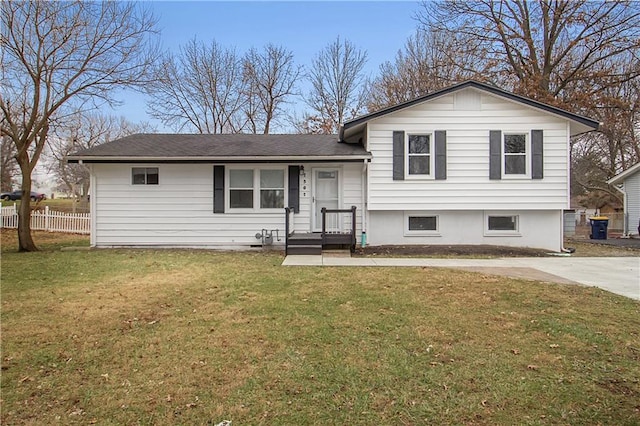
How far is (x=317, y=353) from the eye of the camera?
370 cm

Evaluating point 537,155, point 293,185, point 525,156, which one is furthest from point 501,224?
point 293,185

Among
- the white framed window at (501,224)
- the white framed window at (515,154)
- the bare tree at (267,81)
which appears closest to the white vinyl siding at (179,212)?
the white framed window at (501,224)

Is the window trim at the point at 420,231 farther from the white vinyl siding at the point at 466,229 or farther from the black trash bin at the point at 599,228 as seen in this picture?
the black trash bin at the point at 599,228

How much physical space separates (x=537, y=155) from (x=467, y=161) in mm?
2051

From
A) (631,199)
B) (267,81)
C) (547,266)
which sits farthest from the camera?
(267,81)

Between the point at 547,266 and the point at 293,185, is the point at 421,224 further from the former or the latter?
the point at 293,185

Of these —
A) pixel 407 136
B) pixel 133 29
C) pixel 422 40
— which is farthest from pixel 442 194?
pixel 422 40

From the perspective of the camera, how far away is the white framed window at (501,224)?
1191 cm

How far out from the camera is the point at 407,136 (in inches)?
452

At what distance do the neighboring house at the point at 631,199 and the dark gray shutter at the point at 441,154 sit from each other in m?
15.5

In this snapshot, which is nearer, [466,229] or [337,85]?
[466,229]

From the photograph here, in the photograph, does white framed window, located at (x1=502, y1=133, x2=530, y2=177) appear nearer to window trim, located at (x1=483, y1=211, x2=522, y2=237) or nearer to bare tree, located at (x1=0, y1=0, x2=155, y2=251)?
window trim, located at (x1=483, y1=211, x2=522, y2=237)

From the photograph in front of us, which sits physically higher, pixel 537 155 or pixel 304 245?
pixel 537 155

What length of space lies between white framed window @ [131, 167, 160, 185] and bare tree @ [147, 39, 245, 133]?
16022 millimetres
